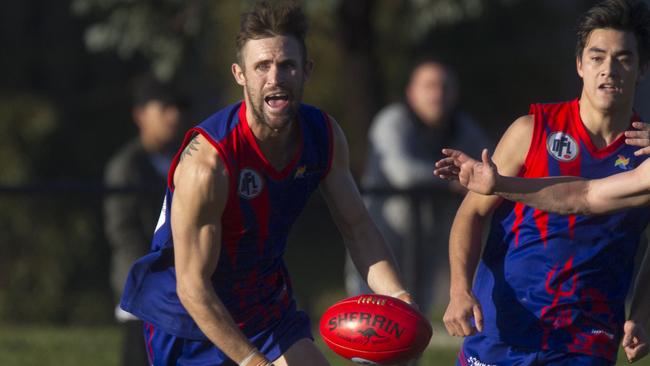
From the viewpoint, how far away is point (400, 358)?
555 cm

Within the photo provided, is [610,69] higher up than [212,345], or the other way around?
[610,69]

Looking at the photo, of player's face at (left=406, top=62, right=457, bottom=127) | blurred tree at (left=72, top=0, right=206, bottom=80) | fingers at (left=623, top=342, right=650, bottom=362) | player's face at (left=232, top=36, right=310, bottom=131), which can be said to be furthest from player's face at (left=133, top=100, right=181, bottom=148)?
blurred tree at (left=72, top=0, right=206, bottom=80)

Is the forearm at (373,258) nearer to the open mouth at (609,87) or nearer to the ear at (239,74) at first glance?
the ear at (239,74)

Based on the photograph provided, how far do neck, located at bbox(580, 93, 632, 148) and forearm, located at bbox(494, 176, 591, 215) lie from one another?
0.32 m

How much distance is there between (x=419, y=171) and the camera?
29.8 feet

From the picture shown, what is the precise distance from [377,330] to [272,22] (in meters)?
1.31

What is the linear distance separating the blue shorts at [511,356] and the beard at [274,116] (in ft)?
4.06

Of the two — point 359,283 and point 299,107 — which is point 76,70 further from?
point 299,107

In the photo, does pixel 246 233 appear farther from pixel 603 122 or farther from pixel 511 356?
pixel 603 122

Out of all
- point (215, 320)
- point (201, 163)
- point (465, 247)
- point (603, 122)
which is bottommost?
point (215, 320)

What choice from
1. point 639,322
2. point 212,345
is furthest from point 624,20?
point 212,345

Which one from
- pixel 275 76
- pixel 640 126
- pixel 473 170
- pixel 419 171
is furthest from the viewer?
pixel 419 171

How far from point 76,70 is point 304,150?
41.6 ft

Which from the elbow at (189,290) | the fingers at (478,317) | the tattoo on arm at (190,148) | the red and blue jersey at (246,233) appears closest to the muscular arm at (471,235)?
the fingers at (478,317)
